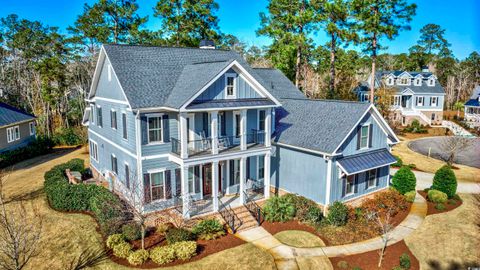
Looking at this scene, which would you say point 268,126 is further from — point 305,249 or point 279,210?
point 305,249

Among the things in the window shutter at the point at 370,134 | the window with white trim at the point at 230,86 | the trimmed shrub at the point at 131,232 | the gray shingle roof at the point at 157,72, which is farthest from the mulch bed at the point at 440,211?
the trimmed shrub at the point at 131,232

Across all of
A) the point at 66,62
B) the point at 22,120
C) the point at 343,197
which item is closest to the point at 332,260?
the point at 343,197

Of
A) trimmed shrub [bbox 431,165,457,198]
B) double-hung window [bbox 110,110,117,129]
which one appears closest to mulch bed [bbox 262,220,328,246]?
trimmed shrub [bbox 431,165,457,198]

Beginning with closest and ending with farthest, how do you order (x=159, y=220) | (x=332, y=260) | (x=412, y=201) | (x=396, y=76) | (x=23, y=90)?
(x=332, y=260), (x=159, y=220), (x=412, y=201), (x=23, y=90), (x=396, y=76)

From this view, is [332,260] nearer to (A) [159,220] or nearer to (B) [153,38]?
(A) [159,220]

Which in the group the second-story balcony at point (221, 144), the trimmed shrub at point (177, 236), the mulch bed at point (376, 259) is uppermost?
the second-story balcony at point (221, 144)

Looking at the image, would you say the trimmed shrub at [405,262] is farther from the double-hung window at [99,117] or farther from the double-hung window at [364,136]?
the double-hung window at [99,117]
